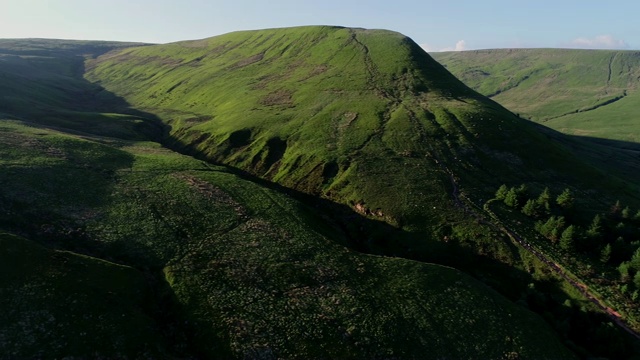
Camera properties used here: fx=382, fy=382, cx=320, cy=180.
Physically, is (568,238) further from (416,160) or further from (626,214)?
(416,160)

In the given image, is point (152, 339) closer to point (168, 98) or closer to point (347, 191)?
point (347, 191)

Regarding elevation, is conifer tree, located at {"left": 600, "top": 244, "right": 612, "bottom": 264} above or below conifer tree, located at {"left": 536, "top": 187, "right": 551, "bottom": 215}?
below

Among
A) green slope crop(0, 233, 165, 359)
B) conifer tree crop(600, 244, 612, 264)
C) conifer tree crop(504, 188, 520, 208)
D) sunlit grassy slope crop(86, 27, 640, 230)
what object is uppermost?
sunlit grassy slope crop(86, 27, 640, 230)

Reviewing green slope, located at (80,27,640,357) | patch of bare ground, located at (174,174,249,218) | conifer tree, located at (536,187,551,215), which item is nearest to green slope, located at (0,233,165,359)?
patch of bare ground, located at (174,174,249,218)

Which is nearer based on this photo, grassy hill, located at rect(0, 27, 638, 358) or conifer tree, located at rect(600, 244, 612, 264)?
grassy hill, located at rect(0, 27, 638, 358)

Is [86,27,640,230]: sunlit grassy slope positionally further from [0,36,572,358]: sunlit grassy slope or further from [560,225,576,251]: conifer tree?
[560,225,576,251]: conifer tree

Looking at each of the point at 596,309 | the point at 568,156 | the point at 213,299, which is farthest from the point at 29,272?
the point at 568,156

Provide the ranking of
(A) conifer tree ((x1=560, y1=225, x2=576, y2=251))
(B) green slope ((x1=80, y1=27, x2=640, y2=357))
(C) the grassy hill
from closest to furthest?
(C) the grassy hill → (A) conifer tree ((x1=560, y1=225, x2=576, y2=251)) → (B) green slope ((x1=80, y1=27, x2=640, y2=357))

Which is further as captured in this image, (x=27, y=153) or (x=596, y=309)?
(x=27, y=153)
